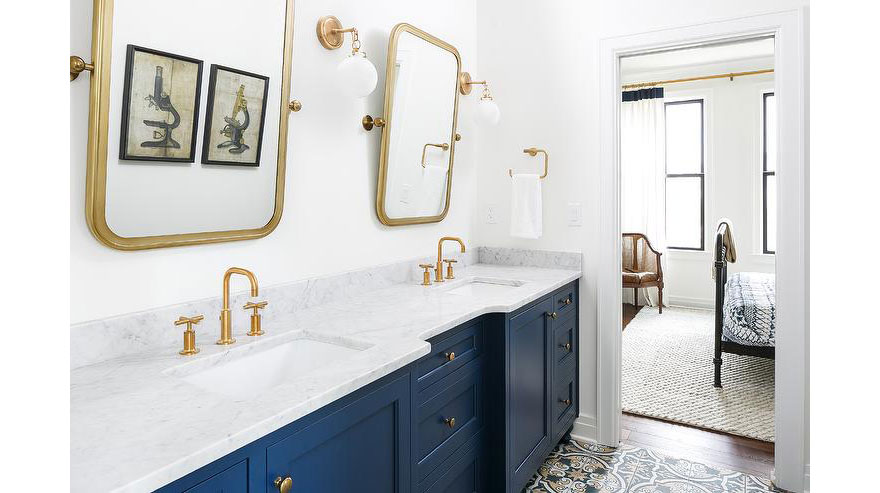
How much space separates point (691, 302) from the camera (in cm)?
609

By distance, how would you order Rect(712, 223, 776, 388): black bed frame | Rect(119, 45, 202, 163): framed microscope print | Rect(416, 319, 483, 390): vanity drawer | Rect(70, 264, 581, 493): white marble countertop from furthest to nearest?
Rect(712, 223, 776, 388): black bed frame → Rect(416, 319, 483, 390): vanity drawer → Rect(119, 45, 202, 163): framed microscope print → Rect(70, 264, 581, 493): white marble countertop

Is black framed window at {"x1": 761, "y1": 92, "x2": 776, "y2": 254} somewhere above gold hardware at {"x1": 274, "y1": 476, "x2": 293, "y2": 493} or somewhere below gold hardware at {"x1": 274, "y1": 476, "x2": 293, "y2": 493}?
above

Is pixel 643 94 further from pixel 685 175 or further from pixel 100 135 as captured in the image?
pixel 100 135

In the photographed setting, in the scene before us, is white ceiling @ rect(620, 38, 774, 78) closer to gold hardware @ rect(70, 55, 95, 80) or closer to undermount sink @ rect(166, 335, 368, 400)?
undermount sink @ rect(166, 335, 368, 400)

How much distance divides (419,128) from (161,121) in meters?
1.31

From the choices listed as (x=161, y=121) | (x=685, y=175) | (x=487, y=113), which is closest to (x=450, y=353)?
(x=161, y=121)

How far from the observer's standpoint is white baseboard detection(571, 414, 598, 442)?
9.50ft

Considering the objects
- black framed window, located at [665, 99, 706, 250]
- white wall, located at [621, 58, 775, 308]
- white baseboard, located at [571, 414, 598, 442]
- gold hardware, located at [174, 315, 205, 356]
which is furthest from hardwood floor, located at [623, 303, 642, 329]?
gold hardware, located at [174, 315, 205, 356]

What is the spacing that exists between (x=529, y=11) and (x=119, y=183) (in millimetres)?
2313

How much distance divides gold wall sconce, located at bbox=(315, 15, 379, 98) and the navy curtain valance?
4830 mm

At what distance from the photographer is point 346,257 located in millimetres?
2219

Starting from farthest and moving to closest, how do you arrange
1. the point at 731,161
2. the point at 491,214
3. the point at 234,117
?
the point at 731,161 < the point at 491,214 < the point at 234,117
